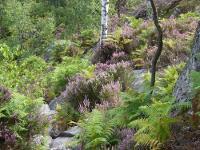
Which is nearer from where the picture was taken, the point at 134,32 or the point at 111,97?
the point at 111,97

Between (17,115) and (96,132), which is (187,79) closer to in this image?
(96,132)

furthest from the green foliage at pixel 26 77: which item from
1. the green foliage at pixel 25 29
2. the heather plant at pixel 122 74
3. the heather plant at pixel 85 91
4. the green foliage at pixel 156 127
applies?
the green foliage at pixel 156 127

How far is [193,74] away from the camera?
14.1 ft

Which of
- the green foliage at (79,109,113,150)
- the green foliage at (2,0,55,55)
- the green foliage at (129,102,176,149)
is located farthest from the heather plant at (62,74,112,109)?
the green foliage at (2,0,55,55)

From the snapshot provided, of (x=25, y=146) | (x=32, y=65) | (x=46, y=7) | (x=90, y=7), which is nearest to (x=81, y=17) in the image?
(x=90, y=7)

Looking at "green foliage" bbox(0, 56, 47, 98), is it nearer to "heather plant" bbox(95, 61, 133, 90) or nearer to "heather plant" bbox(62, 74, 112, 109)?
"heather plant" bbox(62, 74, 112, 109)

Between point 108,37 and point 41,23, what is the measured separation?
27.6ft

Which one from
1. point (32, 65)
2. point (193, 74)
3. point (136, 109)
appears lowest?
point (32, 65)

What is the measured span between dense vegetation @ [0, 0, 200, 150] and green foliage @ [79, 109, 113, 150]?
0.5 inches

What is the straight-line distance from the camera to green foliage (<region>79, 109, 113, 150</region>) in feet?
17.6

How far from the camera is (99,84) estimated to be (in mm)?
8758

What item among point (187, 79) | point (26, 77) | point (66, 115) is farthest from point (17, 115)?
point (26, 77)

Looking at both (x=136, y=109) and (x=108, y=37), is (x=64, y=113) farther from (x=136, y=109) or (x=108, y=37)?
(x=108, y=37)

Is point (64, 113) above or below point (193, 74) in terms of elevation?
below
